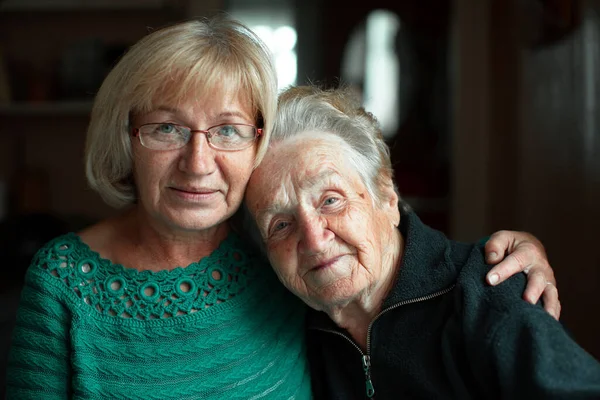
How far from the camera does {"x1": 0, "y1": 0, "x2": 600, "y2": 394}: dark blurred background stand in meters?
3.44

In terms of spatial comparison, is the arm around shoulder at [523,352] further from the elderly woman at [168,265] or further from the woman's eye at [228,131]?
the woman's eye at [228,131]

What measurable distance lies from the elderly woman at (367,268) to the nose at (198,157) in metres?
0.11

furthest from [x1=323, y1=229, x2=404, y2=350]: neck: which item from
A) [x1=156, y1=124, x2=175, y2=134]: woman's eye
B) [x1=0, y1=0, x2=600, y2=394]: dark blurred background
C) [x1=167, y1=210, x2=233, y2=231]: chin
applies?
[x1=0, y1=0, x2=600, y2=394]: dark blurred background

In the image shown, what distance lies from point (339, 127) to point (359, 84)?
293 cm

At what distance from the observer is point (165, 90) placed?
4.26 ft

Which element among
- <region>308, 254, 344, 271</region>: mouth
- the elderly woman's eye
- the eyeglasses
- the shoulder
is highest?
the eyeglasses

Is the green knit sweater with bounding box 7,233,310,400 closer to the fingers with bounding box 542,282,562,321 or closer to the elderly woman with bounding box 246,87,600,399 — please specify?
the elderly woman with bounding box 246,87,600,399

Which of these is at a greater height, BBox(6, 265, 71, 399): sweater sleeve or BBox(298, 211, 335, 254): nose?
BBox(298, 211, 335, 254): nose

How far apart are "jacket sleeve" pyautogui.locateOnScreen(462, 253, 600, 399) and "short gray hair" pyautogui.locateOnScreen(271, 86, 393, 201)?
30 cm

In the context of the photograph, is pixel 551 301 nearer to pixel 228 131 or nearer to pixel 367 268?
pixel 367 268

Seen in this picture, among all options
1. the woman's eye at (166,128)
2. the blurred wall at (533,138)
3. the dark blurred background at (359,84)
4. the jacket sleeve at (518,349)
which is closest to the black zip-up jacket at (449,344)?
the jacket sleeve at (518,349)

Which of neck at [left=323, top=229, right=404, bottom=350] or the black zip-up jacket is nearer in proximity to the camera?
the black zip-up jacket

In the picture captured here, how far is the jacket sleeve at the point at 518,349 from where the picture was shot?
1065 millimetres

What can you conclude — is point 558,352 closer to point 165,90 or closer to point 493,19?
point 165,90
